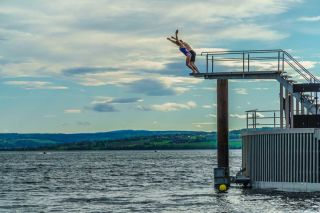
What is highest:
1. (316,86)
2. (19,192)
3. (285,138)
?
(316,86)

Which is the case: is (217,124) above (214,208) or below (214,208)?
above

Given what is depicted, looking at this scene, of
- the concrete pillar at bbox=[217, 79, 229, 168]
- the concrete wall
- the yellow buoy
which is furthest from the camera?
the yellow buoy

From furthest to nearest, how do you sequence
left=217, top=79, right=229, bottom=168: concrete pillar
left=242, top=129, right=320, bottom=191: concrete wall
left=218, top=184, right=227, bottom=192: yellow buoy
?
left=218, top=184, right=227, bottom=192: yellow buoy < left=217, top=79, right=229, bottom=168: concrete pillar < left=242, top=129, right=320, bottom=191: concrete wall

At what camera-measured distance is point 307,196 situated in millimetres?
42875

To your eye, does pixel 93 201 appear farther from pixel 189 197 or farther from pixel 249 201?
pixel 249 201

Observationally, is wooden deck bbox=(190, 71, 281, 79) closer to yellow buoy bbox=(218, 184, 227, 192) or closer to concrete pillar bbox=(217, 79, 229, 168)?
concrete pillar bbox=(217, 79, 229, 168)

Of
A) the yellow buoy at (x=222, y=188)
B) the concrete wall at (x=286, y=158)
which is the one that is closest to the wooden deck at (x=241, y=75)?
the concrete wall at (x=286, y=158)

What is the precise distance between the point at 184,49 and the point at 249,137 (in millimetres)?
6944

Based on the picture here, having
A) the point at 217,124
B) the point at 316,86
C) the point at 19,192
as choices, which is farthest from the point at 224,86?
the point at 19,192

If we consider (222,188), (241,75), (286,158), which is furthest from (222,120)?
(286,158)

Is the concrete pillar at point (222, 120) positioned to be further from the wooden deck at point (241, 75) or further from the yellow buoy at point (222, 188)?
the yellow buoy at point (222, 188)

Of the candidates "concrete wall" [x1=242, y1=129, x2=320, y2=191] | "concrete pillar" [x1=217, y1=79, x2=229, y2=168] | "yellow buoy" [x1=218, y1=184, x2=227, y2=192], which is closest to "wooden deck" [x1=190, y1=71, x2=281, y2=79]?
"concrete pillar" [x1=217, y1=79, x2=229, y2=168]

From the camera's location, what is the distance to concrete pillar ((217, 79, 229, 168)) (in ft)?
162

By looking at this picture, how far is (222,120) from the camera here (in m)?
49.5
